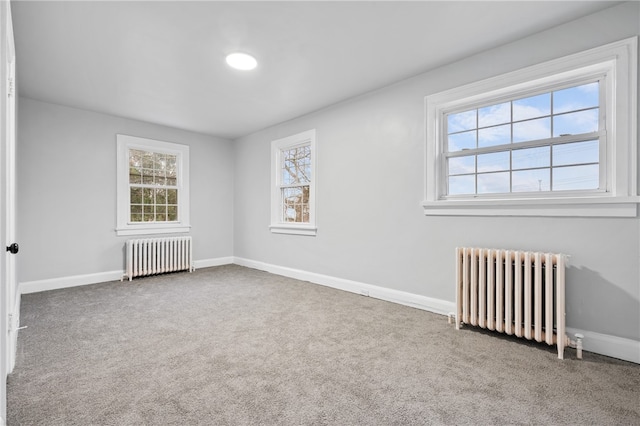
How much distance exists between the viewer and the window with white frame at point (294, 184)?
14.5ft

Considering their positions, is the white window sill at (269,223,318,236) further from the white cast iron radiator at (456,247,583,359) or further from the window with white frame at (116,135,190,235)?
the white cast iron radiator at (456,247,583,359)

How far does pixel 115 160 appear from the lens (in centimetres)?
455

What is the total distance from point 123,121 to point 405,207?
4418 millimetres

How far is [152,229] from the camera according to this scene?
4926 mm

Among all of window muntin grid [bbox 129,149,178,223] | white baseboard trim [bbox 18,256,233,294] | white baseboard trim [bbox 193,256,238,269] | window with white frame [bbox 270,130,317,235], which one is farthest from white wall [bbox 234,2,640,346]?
white baseboard trim [bbox 18,256,233,294]

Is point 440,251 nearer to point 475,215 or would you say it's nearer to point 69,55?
point 475,215

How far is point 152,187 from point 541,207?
5.28 metres

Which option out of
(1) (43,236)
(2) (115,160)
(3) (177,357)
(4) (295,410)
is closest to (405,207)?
(4) (295,410)

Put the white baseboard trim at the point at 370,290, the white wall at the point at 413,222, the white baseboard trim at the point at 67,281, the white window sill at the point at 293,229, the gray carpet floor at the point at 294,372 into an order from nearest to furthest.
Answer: the gray carpet floor at the point at 294,372
the white wall at the point at 413,222
the white baseboard trim at the point at 370,290
the white baseboard trim at the point at 67,281
the white window sill at the point at 293,229

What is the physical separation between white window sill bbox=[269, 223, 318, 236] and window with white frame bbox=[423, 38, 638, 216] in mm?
1809

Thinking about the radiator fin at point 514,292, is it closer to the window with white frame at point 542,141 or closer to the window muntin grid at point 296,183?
the window with white frame at point 542,141

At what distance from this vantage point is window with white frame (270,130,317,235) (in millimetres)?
4422

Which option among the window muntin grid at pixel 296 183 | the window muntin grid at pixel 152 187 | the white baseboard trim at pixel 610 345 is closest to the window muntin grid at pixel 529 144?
the white baseboard trim at pixel 610 345

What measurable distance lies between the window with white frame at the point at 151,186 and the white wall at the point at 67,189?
12 cm
